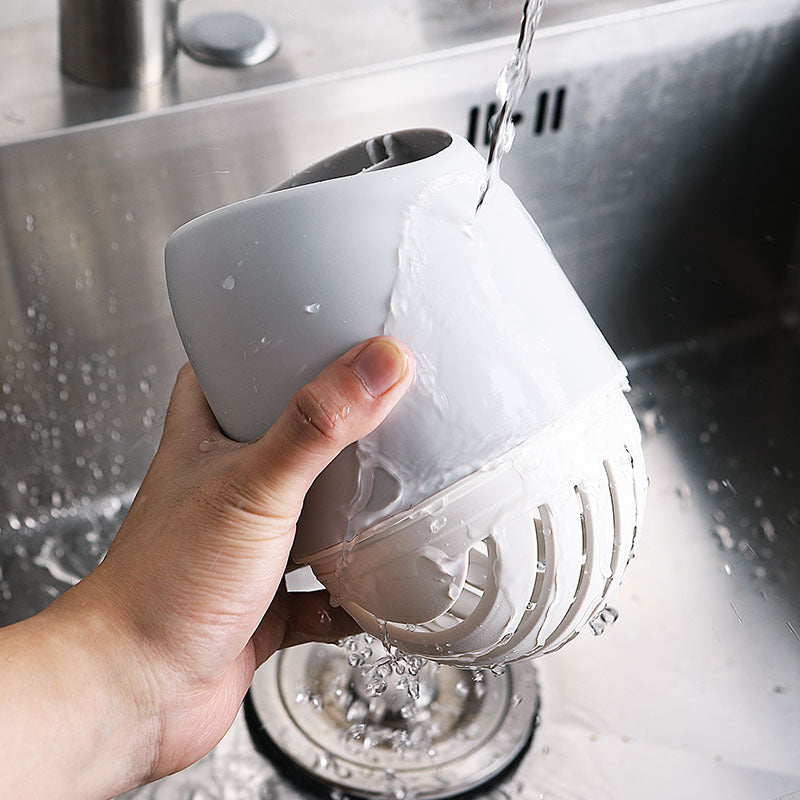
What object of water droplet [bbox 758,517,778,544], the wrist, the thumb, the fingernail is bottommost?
water droplet [bbox 758,517,778,544]

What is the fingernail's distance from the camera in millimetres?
441

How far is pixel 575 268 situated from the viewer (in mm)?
978

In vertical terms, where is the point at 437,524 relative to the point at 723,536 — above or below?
above

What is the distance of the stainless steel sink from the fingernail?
39 cm

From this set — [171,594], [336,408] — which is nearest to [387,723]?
[171,594]

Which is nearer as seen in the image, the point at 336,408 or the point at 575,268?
the point at 336,408

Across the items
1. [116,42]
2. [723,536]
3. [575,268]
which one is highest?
[116,42]

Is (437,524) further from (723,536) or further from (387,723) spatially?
(723,536)

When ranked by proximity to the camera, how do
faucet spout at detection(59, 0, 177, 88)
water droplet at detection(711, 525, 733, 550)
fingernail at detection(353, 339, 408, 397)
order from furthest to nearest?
water droplet at detection(711, 525, 733, 550) < faucet spout at detection(59, 0, 177, 88) < fingernail at detection(353, 339, 408, 397)

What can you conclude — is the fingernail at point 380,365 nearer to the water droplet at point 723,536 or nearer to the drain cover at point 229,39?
the drain cover at point 229,39

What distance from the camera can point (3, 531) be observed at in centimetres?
90

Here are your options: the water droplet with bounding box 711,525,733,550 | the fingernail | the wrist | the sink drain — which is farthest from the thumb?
the water droplet with bounding box 711,525,733,550

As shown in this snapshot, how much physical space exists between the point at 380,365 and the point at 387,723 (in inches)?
16.7

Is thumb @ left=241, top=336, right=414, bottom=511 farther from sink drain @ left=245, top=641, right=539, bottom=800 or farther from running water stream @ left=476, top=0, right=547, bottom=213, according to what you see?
sink drain @ left=245, top=641, right=539, bottom=800
